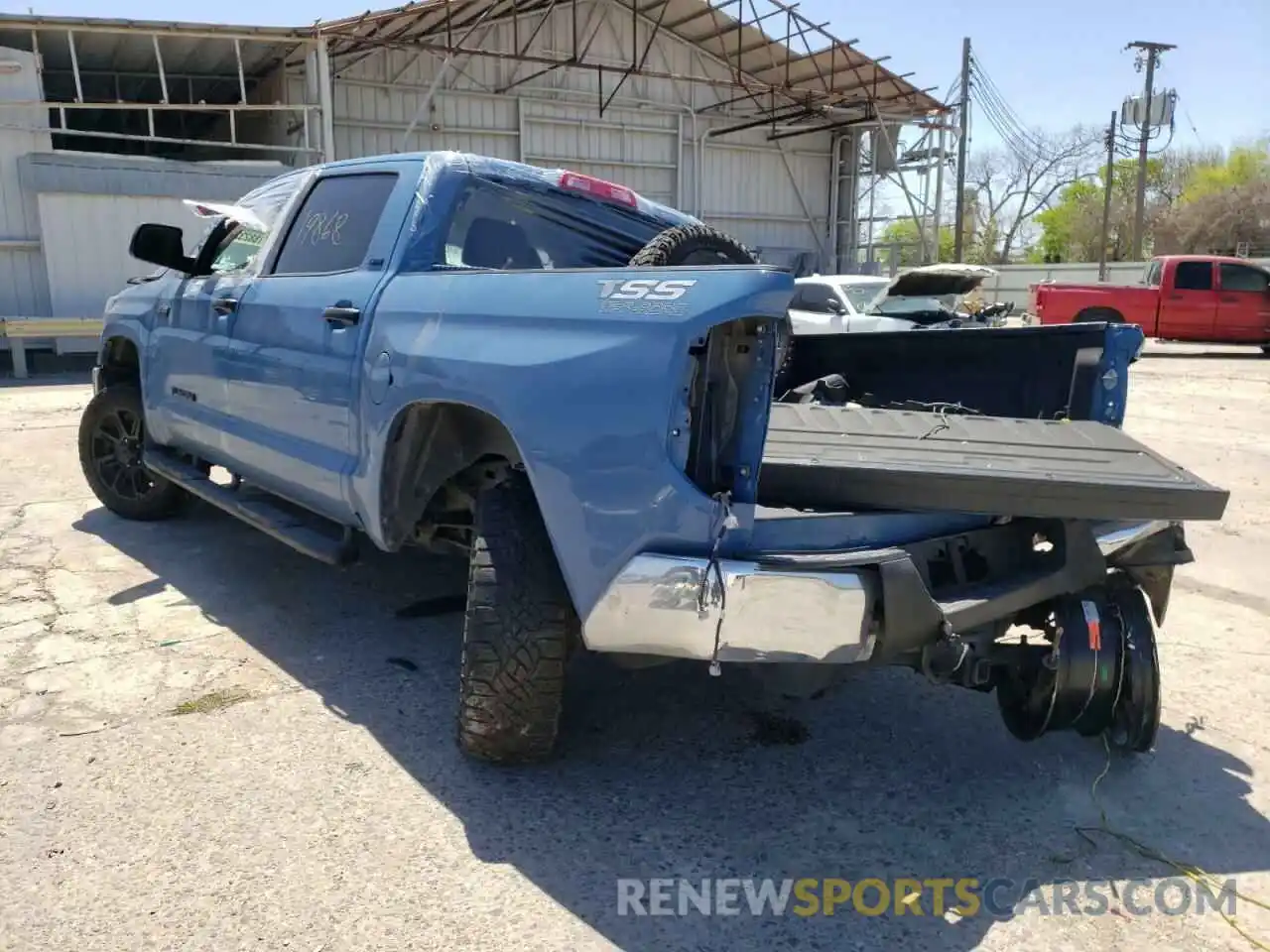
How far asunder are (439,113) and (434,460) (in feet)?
64.4

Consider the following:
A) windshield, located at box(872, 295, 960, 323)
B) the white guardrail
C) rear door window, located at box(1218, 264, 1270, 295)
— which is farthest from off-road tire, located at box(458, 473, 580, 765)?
rear door window, located at box(1218, 264, 1270, 295)

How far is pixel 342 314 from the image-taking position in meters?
3.61

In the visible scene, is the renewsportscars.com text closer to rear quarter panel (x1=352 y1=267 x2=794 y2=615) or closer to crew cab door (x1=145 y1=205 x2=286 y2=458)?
rear quarter panel (x1=352 y1=267 x2=794 y2=615)

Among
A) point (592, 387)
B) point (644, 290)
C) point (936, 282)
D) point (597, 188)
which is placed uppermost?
point (597, 188)

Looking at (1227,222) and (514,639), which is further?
(1227,222)

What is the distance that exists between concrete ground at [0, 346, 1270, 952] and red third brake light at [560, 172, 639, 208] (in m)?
1.99

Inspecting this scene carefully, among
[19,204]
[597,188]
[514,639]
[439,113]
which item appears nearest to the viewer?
[514,639]

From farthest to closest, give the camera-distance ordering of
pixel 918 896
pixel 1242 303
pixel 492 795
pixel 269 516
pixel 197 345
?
1. pixel 1242 303
2. pixel 197 345
3. pixel 269 516
4. pixel 492 795
5. pixel 918 896

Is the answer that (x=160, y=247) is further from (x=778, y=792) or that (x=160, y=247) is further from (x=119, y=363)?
(x=778, y=792)

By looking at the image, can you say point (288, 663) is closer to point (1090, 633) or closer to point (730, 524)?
point (730, 524)

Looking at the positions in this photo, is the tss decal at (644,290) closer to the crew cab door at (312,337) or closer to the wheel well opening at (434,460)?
the wheel well opening at (434,460)

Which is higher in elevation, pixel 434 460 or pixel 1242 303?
pixel 434 460

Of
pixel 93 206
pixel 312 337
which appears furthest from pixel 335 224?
pixel 93 206

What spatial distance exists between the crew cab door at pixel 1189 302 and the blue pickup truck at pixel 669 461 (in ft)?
59.6
